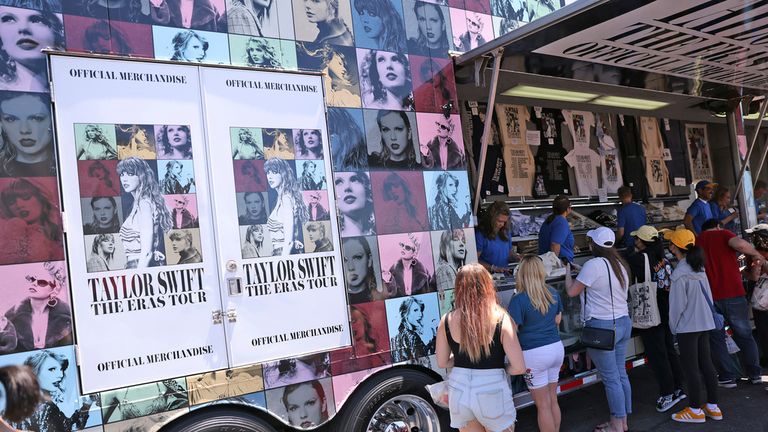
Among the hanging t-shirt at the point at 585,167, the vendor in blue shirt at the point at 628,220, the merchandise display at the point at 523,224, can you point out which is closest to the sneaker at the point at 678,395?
the vendor in blue shirt at the point at 628,220

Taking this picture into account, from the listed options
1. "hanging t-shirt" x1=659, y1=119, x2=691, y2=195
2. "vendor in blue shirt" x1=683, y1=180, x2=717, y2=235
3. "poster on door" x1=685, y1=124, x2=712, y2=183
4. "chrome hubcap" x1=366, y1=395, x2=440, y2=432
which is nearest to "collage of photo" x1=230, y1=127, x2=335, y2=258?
"chrome hubcap" x1=366, y1=395, x2=440, y2=432

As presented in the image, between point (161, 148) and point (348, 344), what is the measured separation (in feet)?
5.72

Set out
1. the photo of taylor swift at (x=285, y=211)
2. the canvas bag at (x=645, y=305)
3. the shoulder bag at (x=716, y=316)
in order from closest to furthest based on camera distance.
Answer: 1. the photo of taylor swift at (x=285, y=211)
2. the shoulder bag at (x=716, y=316)
3. the canvas bag at (x=645, y=305)

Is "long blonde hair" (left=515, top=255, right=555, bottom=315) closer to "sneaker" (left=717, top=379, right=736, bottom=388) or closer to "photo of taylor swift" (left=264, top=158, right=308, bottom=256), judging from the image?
"photo of taylor swift" (left=264, top=158, right=308, bottom=256)

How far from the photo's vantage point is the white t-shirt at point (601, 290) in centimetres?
495

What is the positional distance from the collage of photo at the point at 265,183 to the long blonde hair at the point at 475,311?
2.69ft

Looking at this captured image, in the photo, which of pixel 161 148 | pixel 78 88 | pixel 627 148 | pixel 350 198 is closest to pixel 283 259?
pixel 350 198

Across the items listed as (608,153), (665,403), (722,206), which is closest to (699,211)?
(722,206)

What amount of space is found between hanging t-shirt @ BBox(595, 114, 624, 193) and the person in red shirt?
2.55 m

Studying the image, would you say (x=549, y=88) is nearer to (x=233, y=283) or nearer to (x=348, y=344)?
(x=348, y=344)

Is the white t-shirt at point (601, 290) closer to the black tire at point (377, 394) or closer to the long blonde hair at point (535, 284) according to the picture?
the long blonde hair at point (535, 284)

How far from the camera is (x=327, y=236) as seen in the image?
13.5 feet

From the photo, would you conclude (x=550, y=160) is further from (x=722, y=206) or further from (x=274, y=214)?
(x=274, y=214)

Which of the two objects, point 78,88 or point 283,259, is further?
point 283,259
